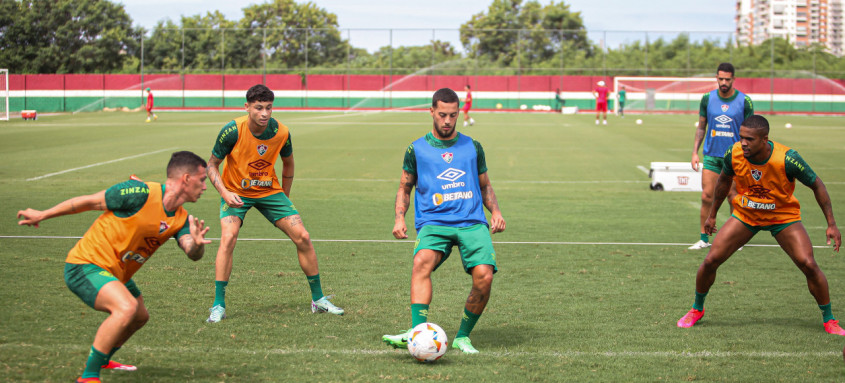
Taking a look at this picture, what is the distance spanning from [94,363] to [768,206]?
5390 millimetres

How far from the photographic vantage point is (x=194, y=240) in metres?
5.07

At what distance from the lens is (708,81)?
203ft

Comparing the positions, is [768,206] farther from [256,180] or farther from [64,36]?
[64,36]

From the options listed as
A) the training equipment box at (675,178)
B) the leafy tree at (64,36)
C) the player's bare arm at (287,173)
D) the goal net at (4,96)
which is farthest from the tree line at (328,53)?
the player's bare arm at (287,173)

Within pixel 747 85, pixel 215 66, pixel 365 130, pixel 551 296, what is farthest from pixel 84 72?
pixel 551 296

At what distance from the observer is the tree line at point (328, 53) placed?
65875 millimetres

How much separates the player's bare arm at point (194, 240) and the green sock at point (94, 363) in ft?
2.62

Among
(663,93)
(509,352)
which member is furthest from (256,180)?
(663,93)

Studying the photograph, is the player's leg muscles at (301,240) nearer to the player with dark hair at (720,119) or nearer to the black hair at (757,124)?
the black hair at (757,124)

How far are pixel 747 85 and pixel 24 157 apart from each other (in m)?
59.4

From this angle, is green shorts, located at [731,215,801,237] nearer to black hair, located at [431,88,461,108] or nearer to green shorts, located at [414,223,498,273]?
green shorts, located at [414,223,498,273]

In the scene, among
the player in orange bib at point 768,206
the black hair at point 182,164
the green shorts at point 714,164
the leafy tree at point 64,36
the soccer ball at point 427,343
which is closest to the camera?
the black hair at point 182,164

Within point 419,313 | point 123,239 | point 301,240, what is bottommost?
point 419,313

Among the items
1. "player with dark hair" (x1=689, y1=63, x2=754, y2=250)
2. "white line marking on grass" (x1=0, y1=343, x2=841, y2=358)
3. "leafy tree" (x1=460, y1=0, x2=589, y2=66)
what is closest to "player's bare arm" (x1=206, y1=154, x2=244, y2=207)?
"white line marking on grass" (x1=0, y1=343, x2=841, y2=358)
